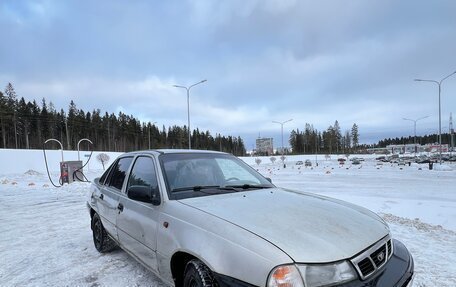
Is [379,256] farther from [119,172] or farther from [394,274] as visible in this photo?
[119,172]

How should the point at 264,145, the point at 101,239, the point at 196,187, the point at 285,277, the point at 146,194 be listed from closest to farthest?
the point at 285,277, the point at 146,194, the point at 196,187, the point at 101,239, the point at 264,145

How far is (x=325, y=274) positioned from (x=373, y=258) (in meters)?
0.59

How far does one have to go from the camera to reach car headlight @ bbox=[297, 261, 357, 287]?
6.66 feet

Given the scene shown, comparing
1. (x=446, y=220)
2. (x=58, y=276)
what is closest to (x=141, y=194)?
(x=58, y=276)

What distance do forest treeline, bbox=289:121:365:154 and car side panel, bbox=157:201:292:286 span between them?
454 ft

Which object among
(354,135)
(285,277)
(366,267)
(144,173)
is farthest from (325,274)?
(354,135)

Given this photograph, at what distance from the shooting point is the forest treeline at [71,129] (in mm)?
71750

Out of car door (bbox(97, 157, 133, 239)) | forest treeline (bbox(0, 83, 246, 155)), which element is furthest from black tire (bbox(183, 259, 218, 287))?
forest treeline (bbox(0, 83, 246, 155))

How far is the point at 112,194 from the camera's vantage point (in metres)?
4.57

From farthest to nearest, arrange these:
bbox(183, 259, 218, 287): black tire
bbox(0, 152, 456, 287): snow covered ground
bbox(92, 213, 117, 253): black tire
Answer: bbox(92, 213, 117, 253): black tire → bbox(0, 152, 456, 287): snow covered ground → bbox(183, 259, 218, 287): black tire

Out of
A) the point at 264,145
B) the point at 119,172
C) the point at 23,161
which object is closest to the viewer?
the point at 119,172

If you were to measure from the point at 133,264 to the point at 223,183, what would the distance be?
1.92 metres

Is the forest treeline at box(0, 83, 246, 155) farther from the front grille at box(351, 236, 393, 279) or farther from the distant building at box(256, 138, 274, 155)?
the front grille at box(351, 236, 393, 279)

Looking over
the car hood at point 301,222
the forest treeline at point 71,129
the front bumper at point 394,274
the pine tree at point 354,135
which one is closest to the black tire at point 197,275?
the car hood at point 301,222
